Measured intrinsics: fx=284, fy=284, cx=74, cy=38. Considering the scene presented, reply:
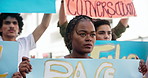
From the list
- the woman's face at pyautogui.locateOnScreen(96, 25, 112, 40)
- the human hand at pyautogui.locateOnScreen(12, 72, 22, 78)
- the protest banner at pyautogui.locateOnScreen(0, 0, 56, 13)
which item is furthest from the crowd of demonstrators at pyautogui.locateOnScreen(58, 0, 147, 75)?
the human hand at pyautogui.locateOnScreen(12, 72, 22, 78)

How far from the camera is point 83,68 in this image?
5.55 feet

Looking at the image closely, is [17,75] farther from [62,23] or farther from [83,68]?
[62,23]

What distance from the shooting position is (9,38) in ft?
6.91

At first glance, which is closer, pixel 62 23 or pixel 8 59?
pixel 8 59

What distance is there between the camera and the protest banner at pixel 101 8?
2.48 meters

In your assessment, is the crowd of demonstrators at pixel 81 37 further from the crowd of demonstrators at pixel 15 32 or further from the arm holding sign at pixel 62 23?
the crowd of demonstrators at pixel 15 32

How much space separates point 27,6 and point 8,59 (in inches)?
30.0

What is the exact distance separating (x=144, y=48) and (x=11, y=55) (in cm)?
140

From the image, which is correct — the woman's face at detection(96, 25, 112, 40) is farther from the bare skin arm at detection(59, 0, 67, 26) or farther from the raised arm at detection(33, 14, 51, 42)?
the raised arm at detection(33, 14, 51, 42)

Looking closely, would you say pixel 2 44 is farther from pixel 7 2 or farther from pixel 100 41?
pixel 100 41

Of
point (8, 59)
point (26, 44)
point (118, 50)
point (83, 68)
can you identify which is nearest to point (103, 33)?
point (118, 50)

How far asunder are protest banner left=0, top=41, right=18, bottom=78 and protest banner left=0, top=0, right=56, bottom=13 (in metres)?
0.63

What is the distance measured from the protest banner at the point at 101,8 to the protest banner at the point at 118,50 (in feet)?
1.04

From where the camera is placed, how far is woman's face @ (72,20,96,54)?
1761 mm
